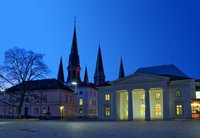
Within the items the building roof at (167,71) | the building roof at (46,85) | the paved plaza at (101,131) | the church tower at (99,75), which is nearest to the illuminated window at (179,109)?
the building roof at (167,71)

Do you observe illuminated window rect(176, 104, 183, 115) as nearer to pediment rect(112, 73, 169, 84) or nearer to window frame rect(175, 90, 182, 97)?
window frame rect(175, 90, 182, 97)

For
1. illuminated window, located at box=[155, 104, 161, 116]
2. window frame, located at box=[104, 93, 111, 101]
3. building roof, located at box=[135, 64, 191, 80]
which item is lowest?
illuminated window, located at box=[155, 104, 161, 116]

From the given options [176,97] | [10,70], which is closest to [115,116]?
[176,97]

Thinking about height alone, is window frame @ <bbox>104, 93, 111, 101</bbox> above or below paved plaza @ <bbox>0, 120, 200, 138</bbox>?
above

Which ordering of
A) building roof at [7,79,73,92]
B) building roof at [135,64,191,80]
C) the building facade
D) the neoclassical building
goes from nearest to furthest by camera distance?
the neoclassical building, building roof at [135,64,191,80], the building facade, building roof at [7,79,73,92]

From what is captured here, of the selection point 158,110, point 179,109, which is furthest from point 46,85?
point 179,109

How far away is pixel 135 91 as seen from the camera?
5544 centimetres

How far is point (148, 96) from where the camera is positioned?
165 ft

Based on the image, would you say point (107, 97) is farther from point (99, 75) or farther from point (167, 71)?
point (99, 75)

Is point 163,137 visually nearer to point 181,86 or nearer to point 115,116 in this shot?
point 181,86

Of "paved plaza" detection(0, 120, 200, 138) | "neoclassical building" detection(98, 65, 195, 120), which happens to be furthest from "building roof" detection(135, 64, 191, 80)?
"paved plaza" detection(0, 120, 200, 138)

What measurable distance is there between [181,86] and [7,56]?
110ft

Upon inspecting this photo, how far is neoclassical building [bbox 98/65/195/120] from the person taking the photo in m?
49.0

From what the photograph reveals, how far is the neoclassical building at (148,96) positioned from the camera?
161 feet
